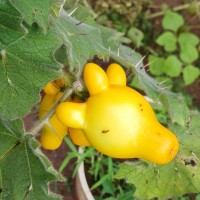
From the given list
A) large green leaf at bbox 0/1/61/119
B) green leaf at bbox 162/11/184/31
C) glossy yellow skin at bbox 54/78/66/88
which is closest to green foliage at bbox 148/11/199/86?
green leaf at bbox 162/11/184/31

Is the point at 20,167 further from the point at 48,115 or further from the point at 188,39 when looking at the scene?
the point at 188,39

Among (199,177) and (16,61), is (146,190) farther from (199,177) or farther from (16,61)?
(16,61)

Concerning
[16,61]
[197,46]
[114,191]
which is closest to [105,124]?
[16,61]

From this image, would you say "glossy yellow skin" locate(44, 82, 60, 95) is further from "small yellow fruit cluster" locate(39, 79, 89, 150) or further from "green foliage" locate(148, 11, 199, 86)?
"green foliage" locate(148, 11, 199, 86)

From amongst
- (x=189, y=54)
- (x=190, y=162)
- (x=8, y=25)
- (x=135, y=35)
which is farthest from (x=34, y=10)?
(x=189, y=54)

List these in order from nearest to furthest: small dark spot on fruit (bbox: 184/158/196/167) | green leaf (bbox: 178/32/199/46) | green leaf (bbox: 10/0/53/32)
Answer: green leaf (bbox: 10/0/53/32) → small dark spot on fruit (bbox: 184/158/196/167) → green leaf (bbox: 178/32/199/46)
